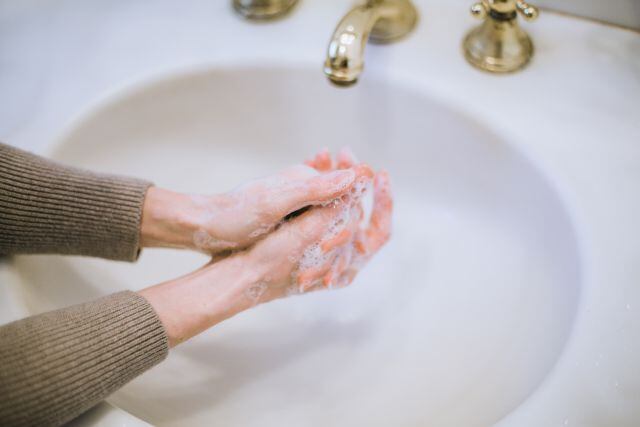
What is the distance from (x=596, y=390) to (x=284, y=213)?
0.31 m

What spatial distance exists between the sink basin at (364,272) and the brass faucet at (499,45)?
0.24 feet

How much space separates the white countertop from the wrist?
14cm

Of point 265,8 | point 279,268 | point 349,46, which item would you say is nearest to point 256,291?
point 279,268

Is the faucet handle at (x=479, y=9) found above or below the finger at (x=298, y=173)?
above

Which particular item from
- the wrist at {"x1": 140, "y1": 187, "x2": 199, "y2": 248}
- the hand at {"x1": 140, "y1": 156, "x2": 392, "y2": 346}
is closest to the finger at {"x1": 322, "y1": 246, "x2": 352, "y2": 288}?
the hand at {"x1": 140, "y1": 156, "x2": 392, "y2": 346}

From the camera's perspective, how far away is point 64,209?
0.56 m

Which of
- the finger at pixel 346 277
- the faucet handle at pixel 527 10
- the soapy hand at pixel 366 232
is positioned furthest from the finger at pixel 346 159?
the faucet handle at pixel 527 10

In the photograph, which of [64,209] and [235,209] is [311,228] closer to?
[235,209]

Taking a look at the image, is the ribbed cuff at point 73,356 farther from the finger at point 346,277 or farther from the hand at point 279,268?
the finger at point 346,277

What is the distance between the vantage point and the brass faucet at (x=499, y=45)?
2.09 feet

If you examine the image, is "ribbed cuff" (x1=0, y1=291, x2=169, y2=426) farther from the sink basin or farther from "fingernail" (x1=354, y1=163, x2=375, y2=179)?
"fingernail" (x1=354, y1=163, x2=375, y2=179)

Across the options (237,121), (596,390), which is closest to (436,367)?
(596,390)

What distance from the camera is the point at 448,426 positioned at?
53 centimetres

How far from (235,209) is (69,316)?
0.62 feet
